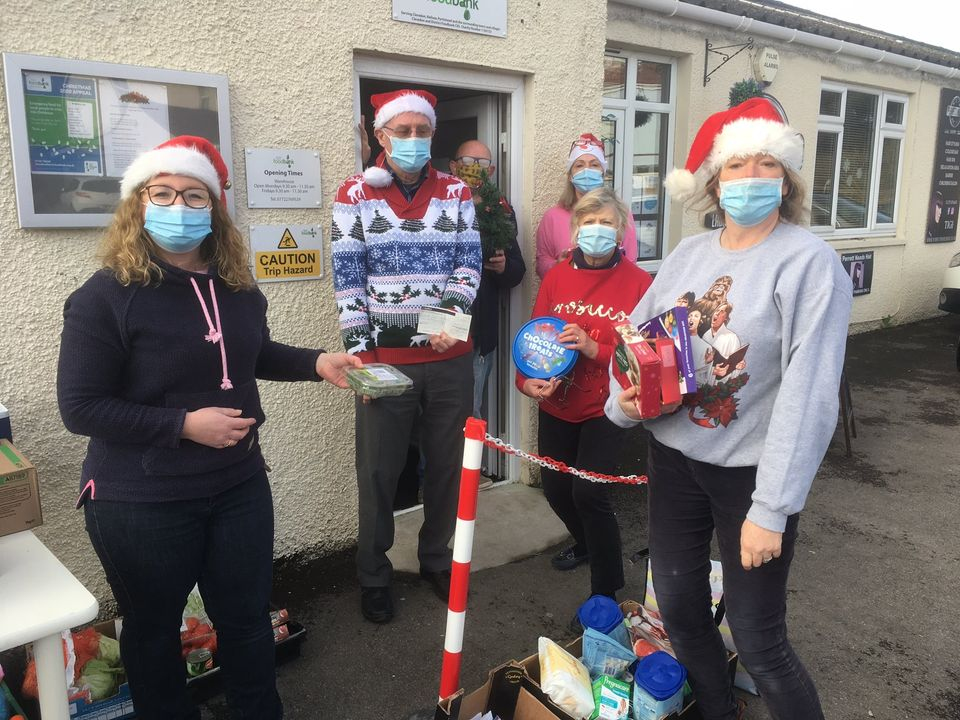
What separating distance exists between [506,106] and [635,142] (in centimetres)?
283

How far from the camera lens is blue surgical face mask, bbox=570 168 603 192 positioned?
12.6 feet

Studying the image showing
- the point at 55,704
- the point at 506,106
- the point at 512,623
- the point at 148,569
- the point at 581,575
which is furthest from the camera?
the point at 506,106

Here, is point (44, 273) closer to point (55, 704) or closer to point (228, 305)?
point (228, 305)

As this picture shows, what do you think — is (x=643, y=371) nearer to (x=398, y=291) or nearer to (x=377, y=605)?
(x=398, y=291)

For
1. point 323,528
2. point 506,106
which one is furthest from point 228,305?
point 506,106

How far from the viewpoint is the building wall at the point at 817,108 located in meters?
6.42

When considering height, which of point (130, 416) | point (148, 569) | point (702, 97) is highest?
point (702, 97)

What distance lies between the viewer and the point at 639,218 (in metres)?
6.86

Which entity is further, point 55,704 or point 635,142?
point 635,142

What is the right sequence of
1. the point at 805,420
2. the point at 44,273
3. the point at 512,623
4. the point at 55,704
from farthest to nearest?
the point at 512,623
the point at 44,273
the point at 805,420
the point at 55,704

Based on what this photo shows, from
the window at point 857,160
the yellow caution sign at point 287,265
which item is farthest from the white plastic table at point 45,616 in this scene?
the window at point 857,160

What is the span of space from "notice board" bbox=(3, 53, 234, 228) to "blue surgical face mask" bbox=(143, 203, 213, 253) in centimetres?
96

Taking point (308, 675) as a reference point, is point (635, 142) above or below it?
above

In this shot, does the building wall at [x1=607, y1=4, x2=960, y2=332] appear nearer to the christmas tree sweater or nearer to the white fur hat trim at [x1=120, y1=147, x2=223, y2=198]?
the christmas tree sweater
